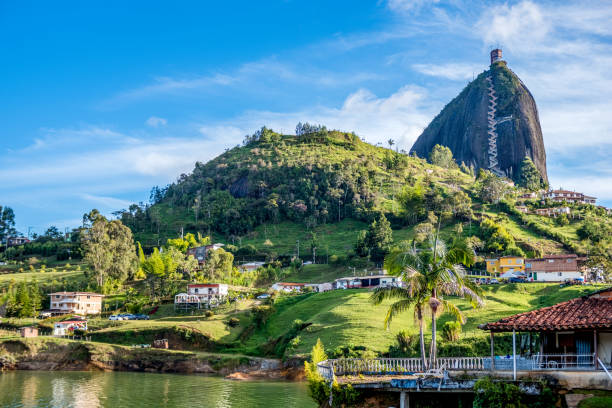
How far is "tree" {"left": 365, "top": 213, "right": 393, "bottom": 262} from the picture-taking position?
113000mm

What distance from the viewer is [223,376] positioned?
2501 inches

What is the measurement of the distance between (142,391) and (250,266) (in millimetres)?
71284

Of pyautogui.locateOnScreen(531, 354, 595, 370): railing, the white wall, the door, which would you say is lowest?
pyautogui.locateOnScreen(531, 354, 595, 370): railing

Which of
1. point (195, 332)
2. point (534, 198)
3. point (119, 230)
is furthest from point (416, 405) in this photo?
point (534, 198)

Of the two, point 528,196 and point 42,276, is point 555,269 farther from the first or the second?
point 42,276

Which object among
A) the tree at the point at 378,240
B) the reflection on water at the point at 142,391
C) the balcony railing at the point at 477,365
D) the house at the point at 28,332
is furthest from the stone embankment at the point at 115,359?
the tree at the point at 378,240

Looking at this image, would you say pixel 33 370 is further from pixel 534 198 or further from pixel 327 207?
pixel 534 198

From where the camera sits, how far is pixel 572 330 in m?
24.4

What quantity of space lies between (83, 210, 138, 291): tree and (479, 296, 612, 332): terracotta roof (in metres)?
93.5

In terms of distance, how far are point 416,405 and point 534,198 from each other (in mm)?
146278

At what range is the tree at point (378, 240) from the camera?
113 m

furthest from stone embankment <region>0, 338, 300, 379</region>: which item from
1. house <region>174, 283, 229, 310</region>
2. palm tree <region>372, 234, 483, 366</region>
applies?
palm tree <region>372, 234, 483, 366</region>

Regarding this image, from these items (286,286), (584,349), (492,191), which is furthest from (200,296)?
(492,191)

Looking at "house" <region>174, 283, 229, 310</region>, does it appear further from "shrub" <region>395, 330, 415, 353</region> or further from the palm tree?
the palm tree
